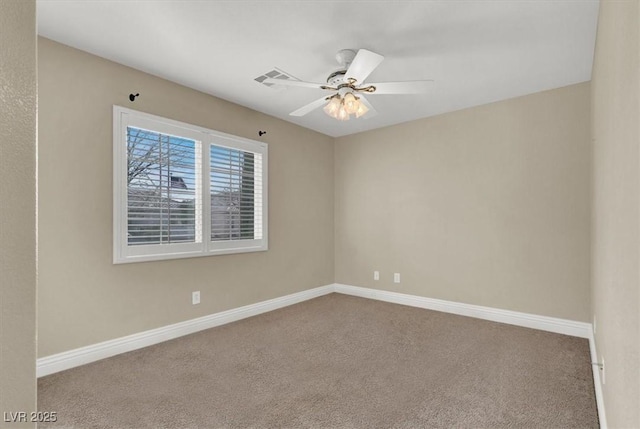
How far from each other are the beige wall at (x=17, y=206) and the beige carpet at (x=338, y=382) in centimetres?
143

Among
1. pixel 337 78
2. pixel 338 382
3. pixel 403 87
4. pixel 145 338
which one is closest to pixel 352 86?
pixel 337 78

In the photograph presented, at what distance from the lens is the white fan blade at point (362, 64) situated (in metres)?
2.11

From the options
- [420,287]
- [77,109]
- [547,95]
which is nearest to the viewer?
[77,109]

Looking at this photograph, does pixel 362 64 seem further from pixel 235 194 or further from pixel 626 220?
pixel 235 194

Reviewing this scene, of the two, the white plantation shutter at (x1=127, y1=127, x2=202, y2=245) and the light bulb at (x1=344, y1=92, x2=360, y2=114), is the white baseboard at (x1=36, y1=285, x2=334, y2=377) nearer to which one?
the white plantation shutter at (x1=127, y1=127, x2=202, y2=245)

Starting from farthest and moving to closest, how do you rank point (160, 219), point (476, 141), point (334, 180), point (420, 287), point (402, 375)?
point (334, 180), point (420, 287), point (476, 141), point (160, 219), point (402, 375)

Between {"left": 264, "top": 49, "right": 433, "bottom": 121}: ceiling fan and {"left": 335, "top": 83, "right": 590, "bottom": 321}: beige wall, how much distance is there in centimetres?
171

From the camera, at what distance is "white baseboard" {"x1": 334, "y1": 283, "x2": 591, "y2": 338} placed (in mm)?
3275

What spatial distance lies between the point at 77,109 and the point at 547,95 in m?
4.31

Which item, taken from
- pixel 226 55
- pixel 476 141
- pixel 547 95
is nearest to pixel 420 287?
pixel 476 141

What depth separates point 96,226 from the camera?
8.96 ft

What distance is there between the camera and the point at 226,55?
8.89 feet

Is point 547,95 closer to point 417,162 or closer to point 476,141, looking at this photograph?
point 476,141

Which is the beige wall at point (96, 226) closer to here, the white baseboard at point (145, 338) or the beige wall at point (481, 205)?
the white baseboard at point (145, 338)
